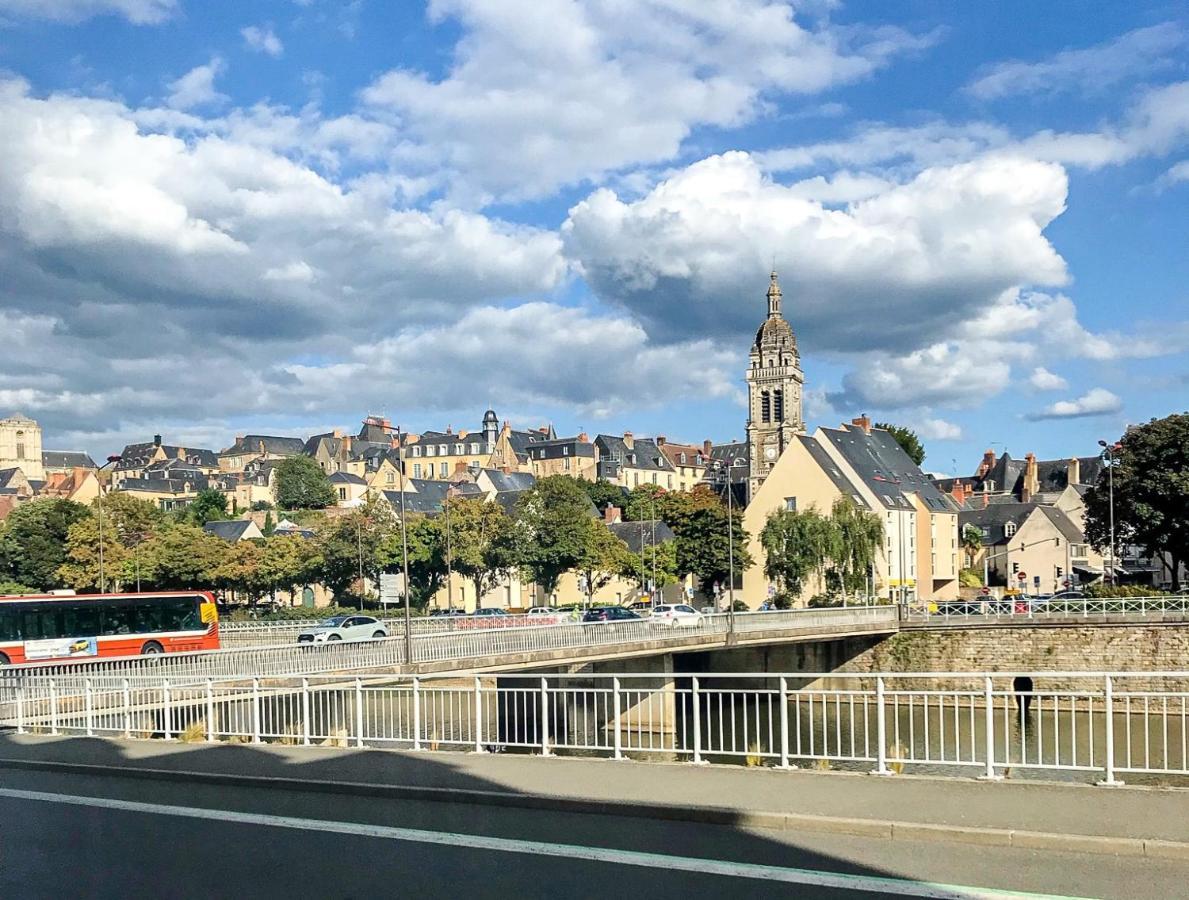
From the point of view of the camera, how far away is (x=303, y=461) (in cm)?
17525

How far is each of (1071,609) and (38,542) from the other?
218 feet

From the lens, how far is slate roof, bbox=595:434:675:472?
172750 mm

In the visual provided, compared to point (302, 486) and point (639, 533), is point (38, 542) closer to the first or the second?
point (639, 533)

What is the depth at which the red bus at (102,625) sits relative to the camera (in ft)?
131

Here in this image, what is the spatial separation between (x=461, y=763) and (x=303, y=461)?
165 metres

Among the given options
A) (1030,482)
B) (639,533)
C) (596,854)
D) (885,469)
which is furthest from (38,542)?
(1030,482)

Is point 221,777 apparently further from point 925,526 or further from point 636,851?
point 925,526

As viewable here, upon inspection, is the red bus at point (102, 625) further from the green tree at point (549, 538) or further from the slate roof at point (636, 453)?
the slate roof at point (636, 453)

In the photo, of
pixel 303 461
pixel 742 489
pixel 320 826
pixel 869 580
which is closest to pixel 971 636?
pixel 869 580

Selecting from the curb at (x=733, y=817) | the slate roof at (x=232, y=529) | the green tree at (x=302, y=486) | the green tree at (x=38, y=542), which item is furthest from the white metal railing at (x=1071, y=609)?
the green tree at (x=302, y=486)

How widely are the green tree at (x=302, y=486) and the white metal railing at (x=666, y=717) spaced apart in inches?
4870

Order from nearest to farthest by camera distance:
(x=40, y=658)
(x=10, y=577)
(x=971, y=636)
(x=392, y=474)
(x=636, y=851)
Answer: (x=636, y=851)
(x=40, y=658)
(x=971, y=636)
(x=10, y=577)
(x=392, y=474)

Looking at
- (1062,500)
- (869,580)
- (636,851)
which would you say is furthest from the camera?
(1062,500)

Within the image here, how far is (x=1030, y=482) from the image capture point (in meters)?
135
